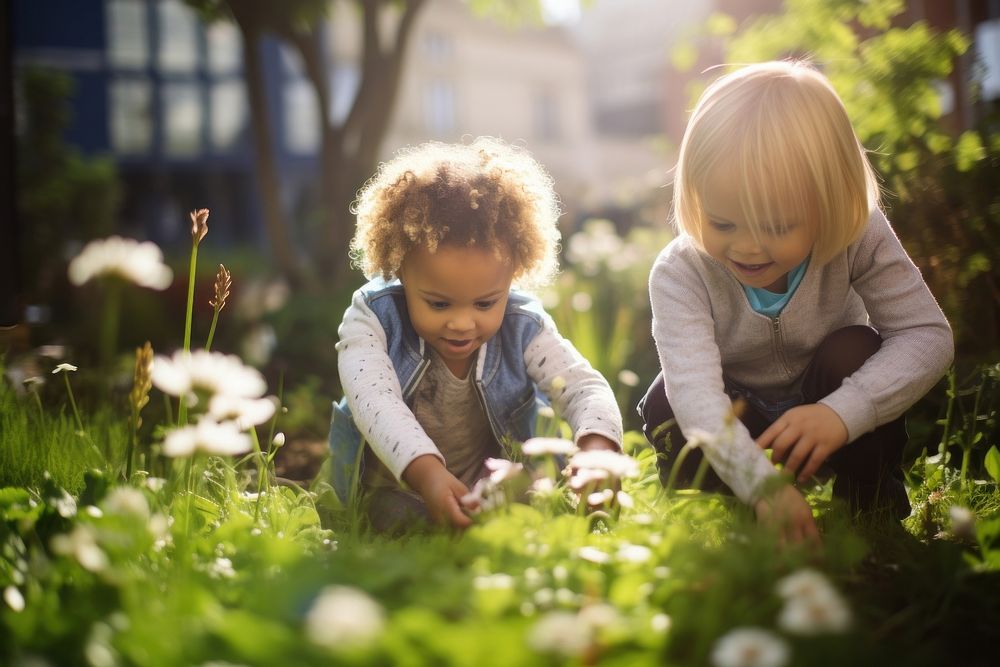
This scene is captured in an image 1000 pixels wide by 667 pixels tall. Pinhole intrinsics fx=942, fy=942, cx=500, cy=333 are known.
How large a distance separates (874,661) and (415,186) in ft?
5.38

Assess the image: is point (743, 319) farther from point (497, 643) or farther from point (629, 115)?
point (629, 115)

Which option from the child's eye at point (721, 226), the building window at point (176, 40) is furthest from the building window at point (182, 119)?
the child's eye at point (721, 226)

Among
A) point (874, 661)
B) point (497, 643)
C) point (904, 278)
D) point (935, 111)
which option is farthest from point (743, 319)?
point (935, 111)

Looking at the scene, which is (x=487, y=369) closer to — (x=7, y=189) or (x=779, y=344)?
(x=779, y=344)

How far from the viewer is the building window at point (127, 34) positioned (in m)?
24.7

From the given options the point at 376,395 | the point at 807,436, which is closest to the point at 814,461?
the point at 807,436

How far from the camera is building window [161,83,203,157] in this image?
25.6m

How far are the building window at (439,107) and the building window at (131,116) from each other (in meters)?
8.34

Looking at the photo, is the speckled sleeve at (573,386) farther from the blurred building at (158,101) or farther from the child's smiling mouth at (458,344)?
the blurred building at (158,101)

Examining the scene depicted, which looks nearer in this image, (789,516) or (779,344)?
(789,516)

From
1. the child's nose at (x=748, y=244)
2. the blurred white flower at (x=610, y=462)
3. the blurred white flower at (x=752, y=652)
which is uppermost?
the child's nose at (x=748, y=244)

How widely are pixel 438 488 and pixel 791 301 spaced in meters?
0.95

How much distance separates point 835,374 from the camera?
2.22 m

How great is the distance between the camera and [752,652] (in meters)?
1.02
